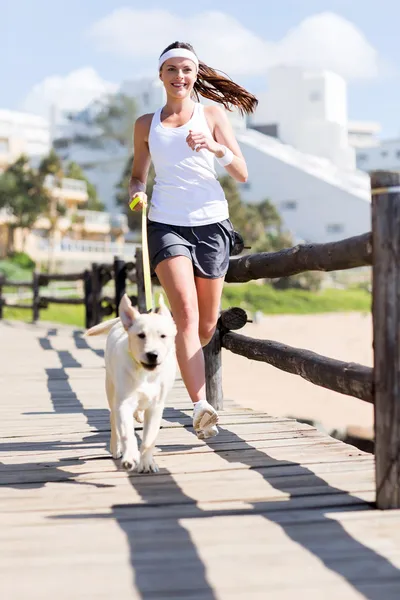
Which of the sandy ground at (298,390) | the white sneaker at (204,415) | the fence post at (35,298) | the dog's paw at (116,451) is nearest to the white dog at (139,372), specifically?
the dog's paw at (116,451)

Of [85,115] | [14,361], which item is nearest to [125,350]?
[14,361]

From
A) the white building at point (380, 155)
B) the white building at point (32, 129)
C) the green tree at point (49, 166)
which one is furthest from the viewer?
the white building at point (380, 155)

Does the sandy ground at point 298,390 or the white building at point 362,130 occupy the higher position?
the white building at point 362,130

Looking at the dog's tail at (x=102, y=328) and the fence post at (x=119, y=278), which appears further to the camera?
the fence post at (x=119, y=278)

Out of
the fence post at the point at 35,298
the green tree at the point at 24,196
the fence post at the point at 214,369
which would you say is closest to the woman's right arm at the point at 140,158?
the fence post at the point at 214,369

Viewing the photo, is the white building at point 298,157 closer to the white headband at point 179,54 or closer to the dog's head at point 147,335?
the white headband at point 179,54

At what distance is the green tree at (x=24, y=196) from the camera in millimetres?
51156

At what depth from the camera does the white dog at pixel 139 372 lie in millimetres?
3881

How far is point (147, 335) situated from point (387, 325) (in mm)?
1042

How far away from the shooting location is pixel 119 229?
209ft

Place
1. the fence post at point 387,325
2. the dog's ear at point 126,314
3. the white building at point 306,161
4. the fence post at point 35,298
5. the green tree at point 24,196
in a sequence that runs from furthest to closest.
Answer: the white building at point 306,161 < the green tree at point 24,196 < the fence post at point 35,298 < the dog's ear at point 126,314 < the fence post at point 387,325

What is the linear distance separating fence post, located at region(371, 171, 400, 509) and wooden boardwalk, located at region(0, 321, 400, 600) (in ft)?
0.55

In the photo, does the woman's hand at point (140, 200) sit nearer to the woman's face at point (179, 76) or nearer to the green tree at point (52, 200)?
the woman's face at point (179, 76)

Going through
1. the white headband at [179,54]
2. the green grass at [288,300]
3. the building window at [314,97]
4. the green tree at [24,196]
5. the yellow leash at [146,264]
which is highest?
the building window at [314,97]
